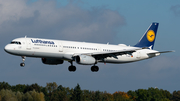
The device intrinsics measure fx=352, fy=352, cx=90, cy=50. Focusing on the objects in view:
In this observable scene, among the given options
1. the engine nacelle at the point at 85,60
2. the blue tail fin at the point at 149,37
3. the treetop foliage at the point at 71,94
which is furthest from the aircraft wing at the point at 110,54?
the treetop foliage at the point at 71,94

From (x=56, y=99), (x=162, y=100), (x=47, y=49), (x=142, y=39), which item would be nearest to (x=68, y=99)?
(x=56, y=99)

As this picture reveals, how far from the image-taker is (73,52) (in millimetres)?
61688

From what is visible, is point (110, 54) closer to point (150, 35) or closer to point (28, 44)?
point (28, 44)

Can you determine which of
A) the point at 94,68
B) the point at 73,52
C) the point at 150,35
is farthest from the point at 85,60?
the point at 150,35

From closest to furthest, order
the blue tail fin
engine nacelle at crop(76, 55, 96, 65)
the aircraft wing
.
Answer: engine nacelle at crop(76, 55, 96, 65) → the aircraft wing → the blue tail fin

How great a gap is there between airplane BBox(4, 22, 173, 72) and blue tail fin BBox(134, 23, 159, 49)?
222 centimetres

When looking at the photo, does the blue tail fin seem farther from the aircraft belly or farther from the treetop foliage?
the treetop foliage

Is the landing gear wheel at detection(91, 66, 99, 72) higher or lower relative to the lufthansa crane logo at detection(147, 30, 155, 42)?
lower

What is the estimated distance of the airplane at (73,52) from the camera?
5806 cm

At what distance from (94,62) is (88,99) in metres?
118

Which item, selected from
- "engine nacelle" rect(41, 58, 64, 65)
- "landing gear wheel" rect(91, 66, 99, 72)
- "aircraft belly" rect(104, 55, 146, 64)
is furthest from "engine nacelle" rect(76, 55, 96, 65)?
"engine nacelle" rect(41, 58, 64, 65)

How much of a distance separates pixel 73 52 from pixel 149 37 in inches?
812

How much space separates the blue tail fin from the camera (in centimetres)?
7388

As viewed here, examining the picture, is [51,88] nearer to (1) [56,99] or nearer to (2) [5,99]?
(1) [56,99]
